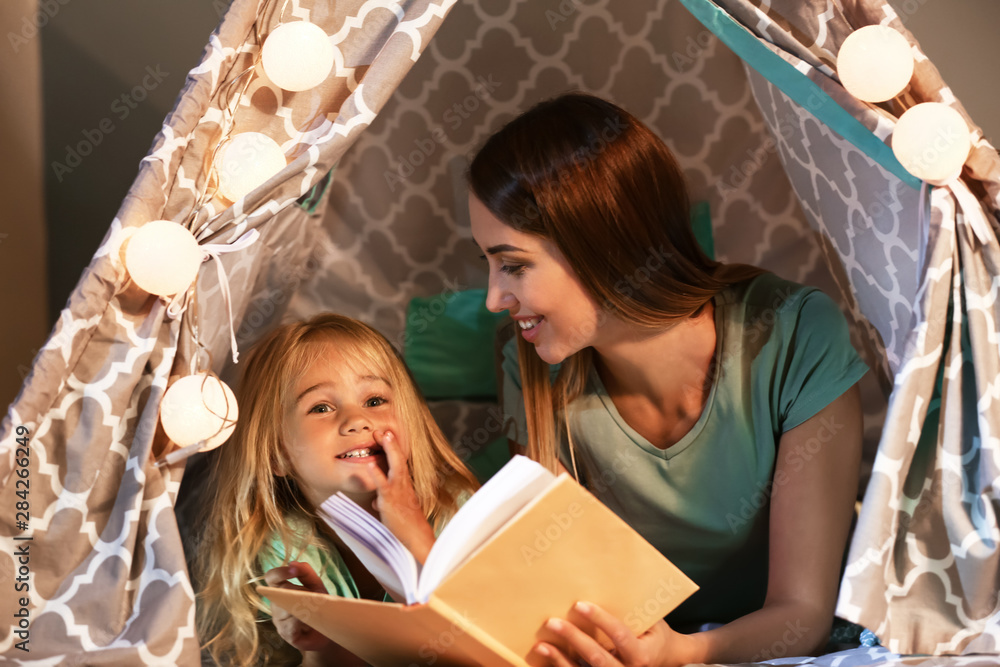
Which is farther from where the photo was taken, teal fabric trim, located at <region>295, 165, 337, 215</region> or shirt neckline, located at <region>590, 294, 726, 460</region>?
teal fabric trim, located at <region>295, 165, 337, 215</region>

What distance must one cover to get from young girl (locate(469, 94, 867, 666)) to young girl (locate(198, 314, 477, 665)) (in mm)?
222

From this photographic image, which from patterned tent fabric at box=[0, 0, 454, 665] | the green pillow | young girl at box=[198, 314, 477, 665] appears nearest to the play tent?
patterned tent fabric at box=[0, 0, 454, 665]

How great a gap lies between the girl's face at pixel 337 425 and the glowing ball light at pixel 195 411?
0.27m

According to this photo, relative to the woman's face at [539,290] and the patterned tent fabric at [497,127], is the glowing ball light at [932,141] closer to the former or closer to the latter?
the woman's face at [539,290]

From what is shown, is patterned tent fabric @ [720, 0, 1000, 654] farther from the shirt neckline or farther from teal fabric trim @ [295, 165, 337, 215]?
teal fabric trim @ [295, 165, 337, 215]

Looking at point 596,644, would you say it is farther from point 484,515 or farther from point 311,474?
point 311,474

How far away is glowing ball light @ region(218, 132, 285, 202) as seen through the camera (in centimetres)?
119

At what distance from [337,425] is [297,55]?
0.59 m

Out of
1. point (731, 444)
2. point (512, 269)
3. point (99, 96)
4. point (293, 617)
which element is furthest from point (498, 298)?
point (99, 96)

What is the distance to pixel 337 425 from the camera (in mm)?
1412

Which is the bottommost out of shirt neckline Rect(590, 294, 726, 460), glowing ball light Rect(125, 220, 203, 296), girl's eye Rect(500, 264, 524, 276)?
shirt neckline Rect(590, 294, 726, 460)

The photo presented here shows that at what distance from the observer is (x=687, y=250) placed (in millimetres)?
1375

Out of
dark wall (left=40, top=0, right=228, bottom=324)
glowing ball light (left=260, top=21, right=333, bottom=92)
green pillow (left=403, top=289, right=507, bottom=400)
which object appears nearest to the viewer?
glowing ball light (left=260, top=21, right=333, bottom=92)

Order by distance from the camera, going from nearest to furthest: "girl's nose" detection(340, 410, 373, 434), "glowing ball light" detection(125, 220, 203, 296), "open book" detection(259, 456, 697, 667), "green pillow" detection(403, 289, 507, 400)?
1. "open book" detection(259, 456, 697, 667)
2. "glowing ball light" detection(125, 220, 203, 296)
3. "girl's nose" detection(340, 410, 373, 434)
4. "green pillow" detection(403, 289, 507, 400)
